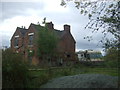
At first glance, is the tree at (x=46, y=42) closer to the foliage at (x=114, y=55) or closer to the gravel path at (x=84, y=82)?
the gravel path at (x=84, y=82)

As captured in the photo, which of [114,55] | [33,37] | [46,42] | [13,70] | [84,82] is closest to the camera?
[114,55]

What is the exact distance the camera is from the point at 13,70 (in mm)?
8969

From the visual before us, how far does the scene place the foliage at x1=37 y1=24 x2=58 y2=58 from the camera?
27672 mm

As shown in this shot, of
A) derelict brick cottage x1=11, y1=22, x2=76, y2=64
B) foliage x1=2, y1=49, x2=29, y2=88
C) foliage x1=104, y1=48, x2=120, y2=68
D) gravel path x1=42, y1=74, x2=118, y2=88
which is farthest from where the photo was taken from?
derelict brick cottage x1=11, y1=22, x2=76, y2=64

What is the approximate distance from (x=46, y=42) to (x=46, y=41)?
18 cm

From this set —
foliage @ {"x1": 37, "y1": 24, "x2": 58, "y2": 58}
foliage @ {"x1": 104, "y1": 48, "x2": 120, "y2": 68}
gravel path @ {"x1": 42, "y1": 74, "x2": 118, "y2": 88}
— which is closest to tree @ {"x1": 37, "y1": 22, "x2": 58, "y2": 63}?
foliage @ {"x1": 37, "y1": 24, "x2": 58, "y2": 58}

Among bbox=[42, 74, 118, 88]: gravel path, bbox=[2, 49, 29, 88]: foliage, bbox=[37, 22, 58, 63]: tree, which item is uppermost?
bbox=[37, 22, 58, 63]: tree

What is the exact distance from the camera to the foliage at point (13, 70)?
28.9 feet

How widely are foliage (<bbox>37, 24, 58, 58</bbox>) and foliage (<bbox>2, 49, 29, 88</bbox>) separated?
59.6 ft

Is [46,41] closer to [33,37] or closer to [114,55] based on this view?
[33,37]

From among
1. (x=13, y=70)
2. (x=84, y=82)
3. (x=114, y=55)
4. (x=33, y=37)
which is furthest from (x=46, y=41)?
(x=114, y=55)

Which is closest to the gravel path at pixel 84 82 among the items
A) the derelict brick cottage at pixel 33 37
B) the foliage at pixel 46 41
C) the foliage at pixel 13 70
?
the foliage at pixel 13 70

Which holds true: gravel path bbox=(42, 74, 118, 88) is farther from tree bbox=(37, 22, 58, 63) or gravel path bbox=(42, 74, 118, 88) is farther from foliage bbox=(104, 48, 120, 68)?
tree bbox=(37, 22, 58, 63)

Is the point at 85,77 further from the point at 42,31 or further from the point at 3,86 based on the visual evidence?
the point at 42,31
